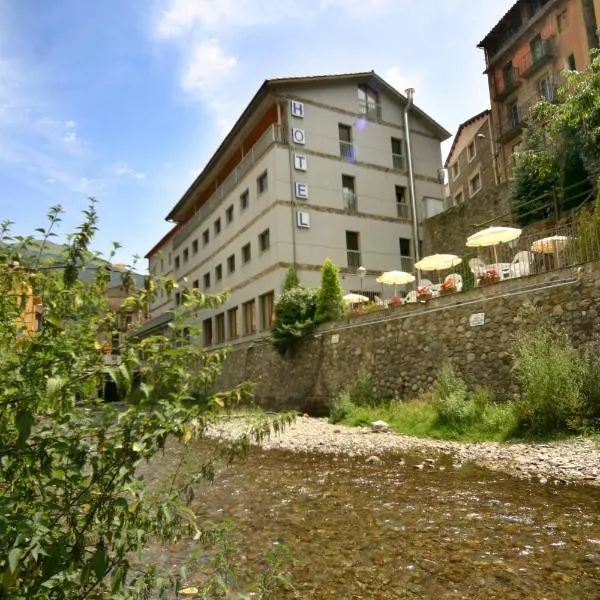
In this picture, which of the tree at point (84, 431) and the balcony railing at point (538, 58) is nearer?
the tree at point (84, 431)

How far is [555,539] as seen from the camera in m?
4.43

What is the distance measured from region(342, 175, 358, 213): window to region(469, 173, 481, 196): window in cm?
1328

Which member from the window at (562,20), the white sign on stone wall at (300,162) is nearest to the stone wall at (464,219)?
the white sign on stone wall at (300,162)

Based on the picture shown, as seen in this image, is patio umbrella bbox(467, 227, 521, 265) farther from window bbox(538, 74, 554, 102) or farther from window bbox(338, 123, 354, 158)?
window bbox(538, 74, 554, 102)

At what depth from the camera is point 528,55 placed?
1013 inches

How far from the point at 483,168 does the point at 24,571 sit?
34065mm

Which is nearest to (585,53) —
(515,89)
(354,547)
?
(515,89)

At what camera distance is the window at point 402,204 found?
24625mm

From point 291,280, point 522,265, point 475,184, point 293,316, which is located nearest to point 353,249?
point 291,280

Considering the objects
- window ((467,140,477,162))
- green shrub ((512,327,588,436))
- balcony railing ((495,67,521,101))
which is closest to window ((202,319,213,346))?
balcony railing ((495,67,521,101))

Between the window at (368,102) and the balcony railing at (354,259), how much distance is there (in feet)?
24.4

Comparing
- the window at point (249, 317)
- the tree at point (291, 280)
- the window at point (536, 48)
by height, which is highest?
the window at point (536, 48)

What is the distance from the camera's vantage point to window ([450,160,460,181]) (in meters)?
37.4

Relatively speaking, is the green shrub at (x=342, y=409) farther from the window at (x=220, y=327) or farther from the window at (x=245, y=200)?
the window at (x=220, y=327)
